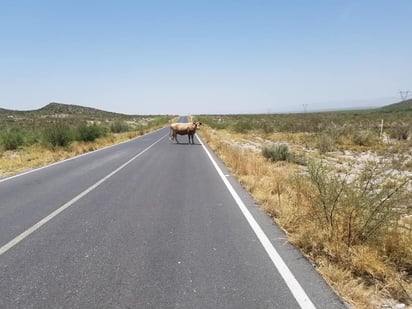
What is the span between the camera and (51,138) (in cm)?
2320

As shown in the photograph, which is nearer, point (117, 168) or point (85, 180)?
point (85, 180)

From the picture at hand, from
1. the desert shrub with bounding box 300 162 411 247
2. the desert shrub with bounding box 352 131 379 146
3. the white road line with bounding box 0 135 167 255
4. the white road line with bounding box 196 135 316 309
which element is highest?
the desert shrub with bounding box 300 162 411 247

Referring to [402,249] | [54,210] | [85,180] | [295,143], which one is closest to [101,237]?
[54,210]

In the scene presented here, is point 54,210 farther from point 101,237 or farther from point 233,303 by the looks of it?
point 233,303

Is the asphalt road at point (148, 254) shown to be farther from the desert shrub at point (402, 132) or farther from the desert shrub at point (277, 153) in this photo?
the desert shrub at point (402, 132)

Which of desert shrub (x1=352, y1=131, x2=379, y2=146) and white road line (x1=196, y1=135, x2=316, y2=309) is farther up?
white road line (x1=196, y1=135, x2=316, y2=309)

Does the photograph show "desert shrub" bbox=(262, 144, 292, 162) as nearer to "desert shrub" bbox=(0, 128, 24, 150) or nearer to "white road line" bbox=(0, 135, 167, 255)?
"white road line" bbox=(0, 135, 167, 255)

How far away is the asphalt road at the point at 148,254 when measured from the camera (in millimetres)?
3570

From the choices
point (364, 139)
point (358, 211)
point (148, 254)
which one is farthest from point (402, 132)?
point (148, 254)

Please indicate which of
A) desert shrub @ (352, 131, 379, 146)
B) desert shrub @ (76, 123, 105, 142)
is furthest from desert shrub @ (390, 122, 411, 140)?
desert shrub @ (76, 123, 105, 142)

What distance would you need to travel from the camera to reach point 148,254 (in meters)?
4.72

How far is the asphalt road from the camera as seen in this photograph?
3570 millimetres

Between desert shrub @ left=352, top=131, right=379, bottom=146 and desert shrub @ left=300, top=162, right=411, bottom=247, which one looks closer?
desert shrub @ left=300, top=162, right=411, bottom=247

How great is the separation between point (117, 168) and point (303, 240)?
9.73 m
